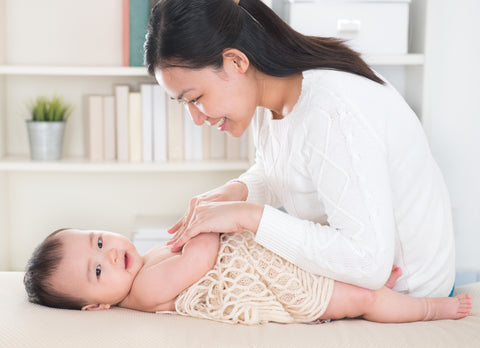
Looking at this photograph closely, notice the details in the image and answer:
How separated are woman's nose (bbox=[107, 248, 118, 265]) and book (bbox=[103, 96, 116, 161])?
3.00 ft

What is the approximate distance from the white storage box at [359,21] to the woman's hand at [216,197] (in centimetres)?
69

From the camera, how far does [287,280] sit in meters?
1.28

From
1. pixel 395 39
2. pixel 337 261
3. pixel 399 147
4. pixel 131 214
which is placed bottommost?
pixel 131 214

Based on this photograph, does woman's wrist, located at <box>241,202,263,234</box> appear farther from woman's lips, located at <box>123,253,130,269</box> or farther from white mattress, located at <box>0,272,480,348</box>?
woman's lips, located at <box>123,253,130,269</box>

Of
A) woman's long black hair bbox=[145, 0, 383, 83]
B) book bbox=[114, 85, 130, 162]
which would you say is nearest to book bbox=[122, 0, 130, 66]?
book bbox=[114, 85, 130, 162]

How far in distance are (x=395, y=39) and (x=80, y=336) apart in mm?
1488

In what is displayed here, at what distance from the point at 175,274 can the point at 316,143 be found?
17.3 inches

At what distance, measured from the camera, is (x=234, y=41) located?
1.29 metres

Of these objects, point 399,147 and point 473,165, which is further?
point 473,165

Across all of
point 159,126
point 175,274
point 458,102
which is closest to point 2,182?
point 159,126

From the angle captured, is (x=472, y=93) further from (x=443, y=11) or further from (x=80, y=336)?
(x=80, y=336)

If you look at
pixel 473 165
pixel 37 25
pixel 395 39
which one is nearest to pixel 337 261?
pixel 395 39

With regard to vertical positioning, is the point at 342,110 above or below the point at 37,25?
below

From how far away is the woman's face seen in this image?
1296 millimetres
